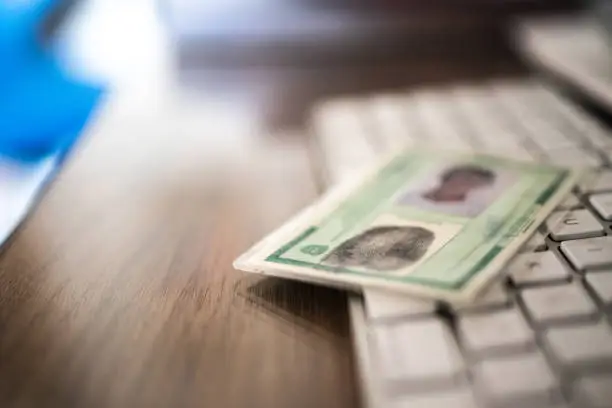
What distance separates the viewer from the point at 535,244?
45cm

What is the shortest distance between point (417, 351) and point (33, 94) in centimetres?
62

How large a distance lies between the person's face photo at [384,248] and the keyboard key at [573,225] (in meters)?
0.08

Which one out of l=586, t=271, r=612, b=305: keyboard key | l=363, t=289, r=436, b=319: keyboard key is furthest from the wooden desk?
l=586, t=271, r=612, b=305: keyboard key

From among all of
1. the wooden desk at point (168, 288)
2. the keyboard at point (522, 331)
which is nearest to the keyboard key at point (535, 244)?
the keyboard at point (522, 331)

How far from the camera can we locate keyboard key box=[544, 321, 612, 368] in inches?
13.8

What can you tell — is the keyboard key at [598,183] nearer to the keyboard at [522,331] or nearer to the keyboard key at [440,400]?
the keyboard at [522,331]

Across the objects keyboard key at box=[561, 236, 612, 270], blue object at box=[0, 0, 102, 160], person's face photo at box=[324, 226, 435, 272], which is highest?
blue object at box=[0, 0, 102, 160]

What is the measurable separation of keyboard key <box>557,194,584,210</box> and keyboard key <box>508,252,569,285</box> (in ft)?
0.21

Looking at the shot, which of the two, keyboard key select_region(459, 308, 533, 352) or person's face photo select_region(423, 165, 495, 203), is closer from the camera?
keyboard key select_region(459, 308, 533, 352)

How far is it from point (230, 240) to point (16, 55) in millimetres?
479

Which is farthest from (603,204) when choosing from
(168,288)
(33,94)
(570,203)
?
(33,94)

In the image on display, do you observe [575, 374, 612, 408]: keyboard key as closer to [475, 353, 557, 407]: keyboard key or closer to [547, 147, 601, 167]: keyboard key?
[475, 353, 557, 407]: keyboard key

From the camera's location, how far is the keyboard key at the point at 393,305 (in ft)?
1.31

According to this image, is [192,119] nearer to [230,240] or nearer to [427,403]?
[230,240]
